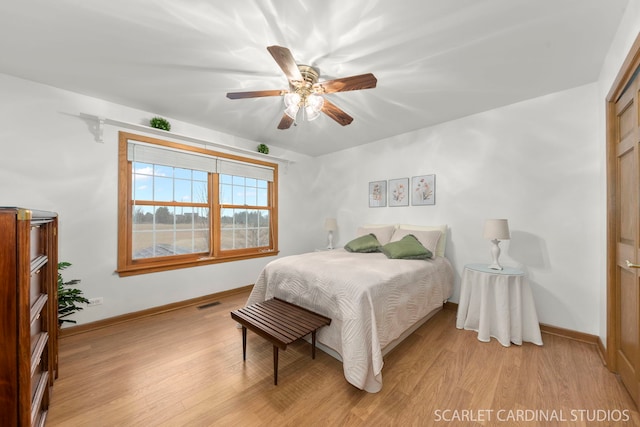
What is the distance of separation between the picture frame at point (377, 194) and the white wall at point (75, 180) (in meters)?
3.03

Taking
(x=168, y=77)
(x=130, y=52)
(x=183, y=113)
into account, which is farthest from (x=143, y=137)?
(x=130, y=52)

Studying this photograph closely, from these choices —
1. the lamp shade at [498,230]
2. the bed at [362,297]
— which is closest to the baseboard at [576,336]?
the bed at [362,297]

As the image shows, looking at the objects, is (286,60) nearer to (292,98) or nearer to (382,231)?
(292,98)

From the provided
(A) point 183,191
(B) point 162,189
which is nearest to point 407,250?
(A) point 183,191

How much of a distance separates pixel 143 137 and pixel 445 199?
384 cm

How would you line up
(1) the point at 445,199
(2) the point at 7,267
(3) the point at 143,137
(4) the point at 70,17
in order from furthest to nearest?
(1) the point at 445,199 < (3) the point at 143,137 < (4) the point at 70,17 < (2) the point at 7,267

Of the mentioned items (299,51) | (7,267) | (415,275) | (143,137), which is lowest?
(415,275)

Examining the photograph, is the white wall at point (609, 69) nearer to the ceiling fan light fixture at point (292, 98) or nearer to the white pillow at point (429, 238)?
the white pillow at point (429, 238)

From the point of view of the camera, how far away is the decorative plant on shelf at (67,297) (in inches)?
85.6

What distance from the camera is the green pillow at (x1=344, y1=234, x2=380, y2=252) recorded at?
3.22 meters

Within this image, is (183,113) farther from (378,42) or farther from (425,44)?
(425,44)

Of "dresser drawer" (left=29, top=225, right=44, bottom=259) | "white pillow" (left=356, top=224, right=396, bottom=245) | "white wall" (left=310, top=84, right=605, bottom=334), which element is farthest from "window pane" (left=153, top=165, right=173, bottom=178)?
"white wall" (left=310, top=84, right=605, bottom=334)

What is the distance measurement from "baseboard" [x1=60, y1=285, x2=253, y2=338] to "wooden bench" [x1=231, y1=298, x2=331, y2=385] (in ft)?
5.04

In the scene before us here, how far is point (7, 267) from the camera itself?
31.6 inches
